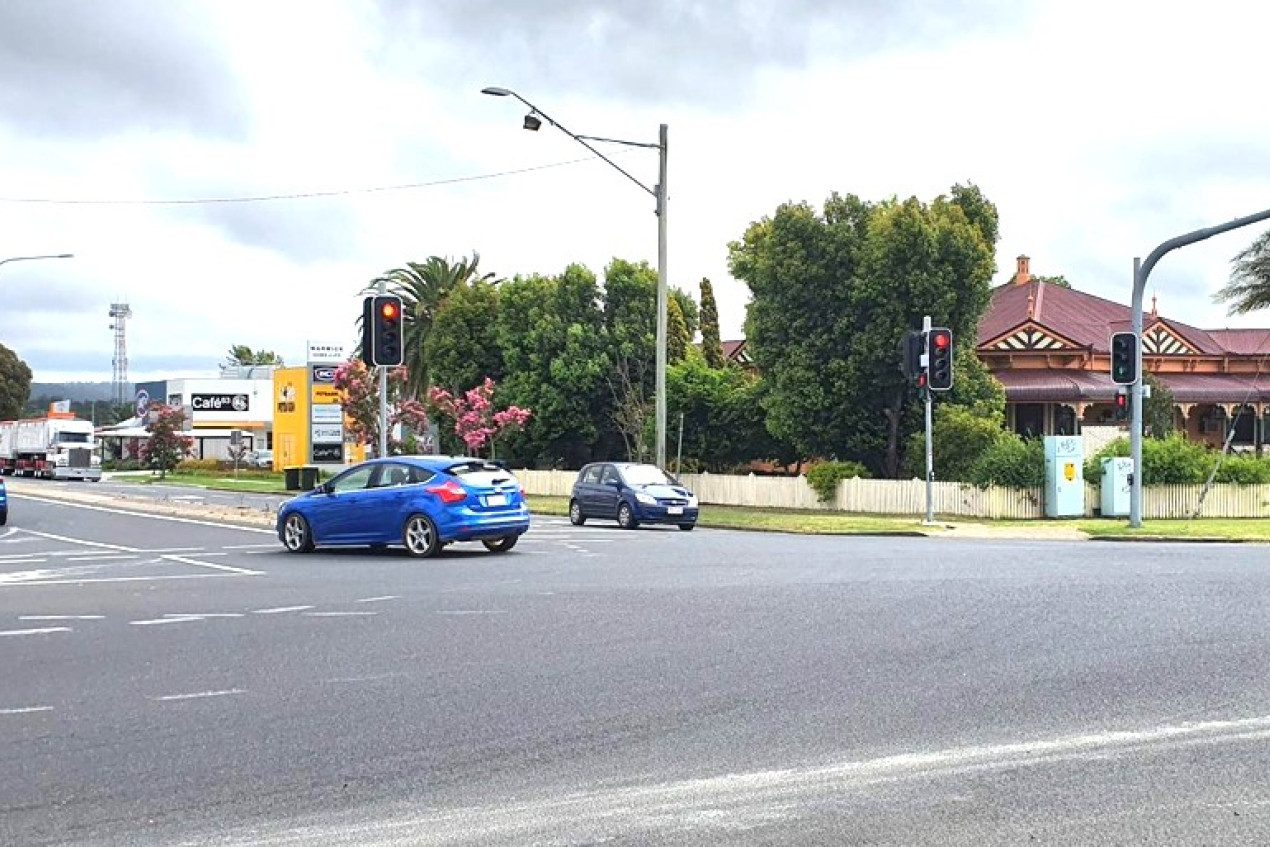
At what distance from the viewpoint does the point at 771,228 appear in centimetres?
3919

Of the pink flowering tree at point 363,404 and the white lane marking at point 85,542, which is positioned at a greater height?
the pink flowering tree at point 363,404

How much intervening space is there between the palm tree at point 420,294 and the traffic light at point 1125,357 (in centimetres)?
4015

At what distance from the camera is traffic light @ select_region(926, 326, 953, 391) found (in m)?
28.6

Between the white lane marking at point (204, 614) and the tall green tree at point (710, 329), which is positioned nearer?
the white lane marking at point (204, 614)

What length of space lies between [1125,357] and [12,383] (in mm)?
109139

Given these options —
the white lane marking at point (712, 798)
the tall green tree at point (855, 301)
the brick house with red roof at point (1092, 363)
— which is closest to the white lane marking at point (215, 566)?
the white lane marking at point (712, 798)

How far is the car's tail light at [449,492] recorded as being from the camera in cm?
1961

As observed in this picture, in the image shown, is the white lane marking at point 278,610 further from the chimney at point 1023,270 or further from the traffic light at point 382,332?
the chimney at point 1023,270

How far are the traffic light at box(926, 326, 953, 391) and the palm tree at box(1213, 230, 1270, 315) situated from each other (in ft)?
64.5

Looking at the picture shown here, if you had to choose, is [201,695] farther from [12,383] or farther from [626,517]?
[12,383]

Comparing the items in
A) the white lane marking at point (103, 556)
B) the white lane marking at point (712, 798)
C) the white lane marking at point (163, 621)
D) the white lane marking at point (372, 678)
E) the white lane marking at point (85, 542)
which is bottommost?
the white lane marking at point (712, 798)

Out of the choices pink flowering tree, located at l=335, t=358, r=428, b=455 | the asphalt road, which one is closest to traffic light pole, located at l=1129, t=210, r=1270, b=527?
the asphalt road

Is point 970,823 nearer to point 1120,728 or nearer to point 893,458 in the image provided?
point 1120,728

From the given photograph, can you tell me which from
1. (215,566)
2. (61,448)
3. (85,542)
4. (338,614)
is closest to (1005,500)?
(215,566)
